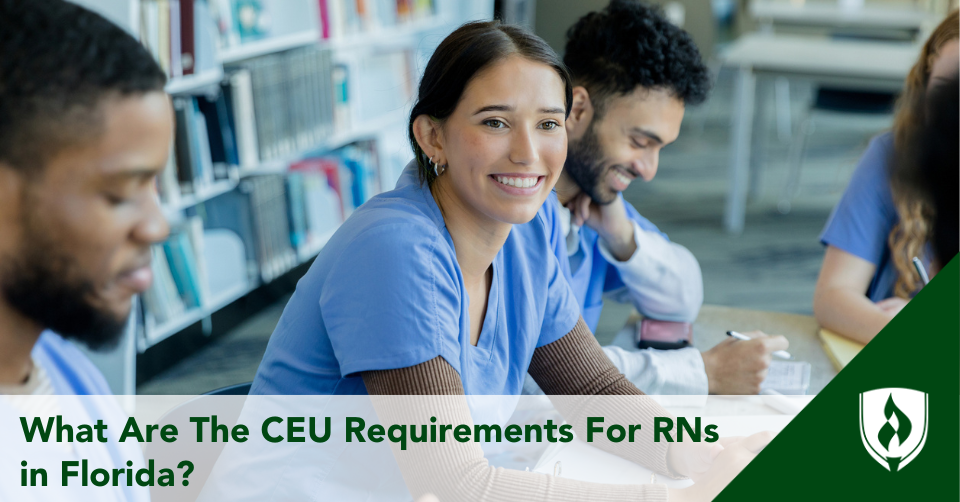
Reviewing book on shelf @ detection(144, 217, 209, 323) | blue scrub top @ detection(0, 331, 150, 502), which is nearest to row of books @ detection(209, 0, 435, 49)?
book on shelf @ detection(144, 217, 209, 323)

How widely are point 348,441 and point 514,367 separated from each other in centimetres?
26

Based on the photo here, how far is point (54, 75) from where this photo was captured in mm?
396

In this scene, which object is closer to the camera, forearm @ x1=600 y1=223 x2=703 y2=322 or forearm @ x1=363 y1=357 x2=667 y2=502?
forearm @ x1=363 y1=357 x2=667 y2=502

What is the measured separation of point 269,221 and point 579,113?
1.78 meters

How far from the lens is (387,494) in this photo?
983 mm

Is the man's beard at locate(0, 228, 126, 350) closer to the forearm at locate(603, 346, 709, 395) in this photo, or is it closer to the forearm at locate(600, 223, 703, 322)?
the forearm at locate(603, 346, 709, 395)

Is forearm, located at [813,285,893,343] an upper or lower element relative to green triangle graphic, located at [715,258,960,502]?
lower

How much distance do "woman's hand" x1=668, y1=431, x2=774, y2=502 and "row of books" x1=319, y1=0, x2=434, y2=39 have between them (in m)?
2.57

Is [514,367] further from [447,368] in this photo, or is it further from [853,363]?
[853,363]

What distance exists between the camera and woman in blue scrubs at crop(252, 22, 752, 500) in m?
0.84

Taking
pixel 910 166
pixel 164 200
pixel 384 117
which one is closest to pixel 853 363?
pixel 910 166

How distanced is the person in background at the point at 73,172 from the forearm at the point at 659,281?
1.15 meters

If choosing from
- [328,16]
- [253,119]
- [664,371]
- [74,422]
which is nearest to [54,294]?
[74,422]

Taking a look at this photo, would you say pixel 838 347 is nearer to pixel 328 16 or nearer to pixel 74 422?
pixel 74 422
